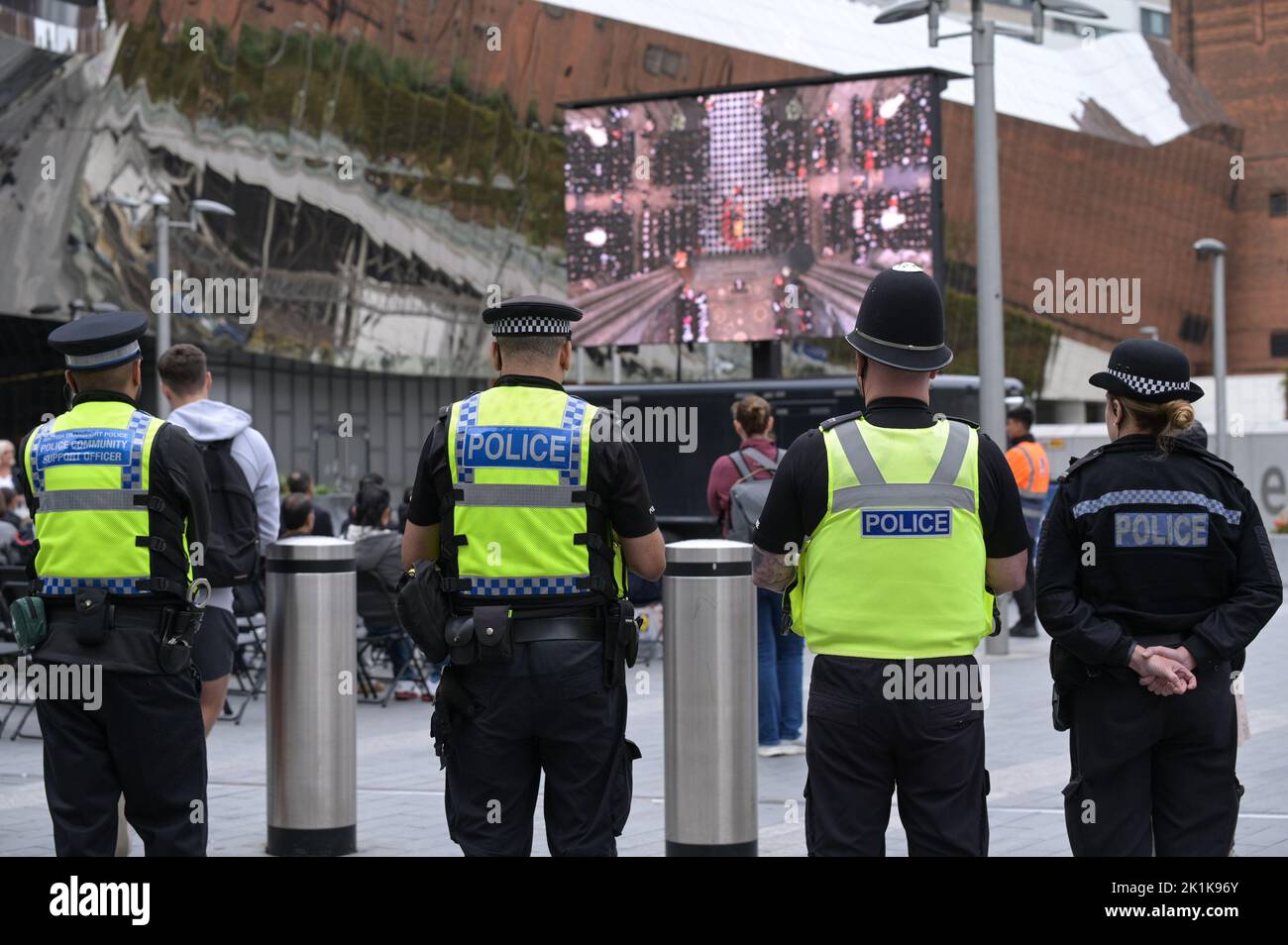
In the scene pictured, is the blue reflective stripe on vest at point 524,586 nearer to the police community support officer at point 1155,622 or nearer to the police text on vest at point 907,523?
the police text on vest at point 907,523

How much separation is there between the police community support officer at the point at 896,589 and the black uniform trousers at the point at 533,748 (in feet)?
1.97

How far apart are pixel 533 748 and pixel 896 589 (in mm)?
1117

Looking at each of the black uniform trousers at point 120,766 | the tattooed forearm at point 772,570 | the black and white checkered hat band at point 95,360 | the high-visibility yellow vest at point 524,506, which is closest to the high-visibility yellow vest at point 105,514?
the black and white checkered hat band at point 95,360

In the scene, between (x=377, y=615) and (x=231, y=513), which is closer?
(x=231, y=513)

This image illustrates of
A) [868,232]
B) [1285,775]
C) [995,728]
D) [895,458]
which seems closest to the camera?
[895,458]

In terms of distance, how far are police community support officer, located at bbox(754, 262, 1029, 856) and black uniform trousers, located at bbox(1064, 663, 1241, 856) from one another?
0.36 m

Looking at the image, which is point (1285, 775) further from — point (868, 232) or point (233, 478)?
point (868, 232)

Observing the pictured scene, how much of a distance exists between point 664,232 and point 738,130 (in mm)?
1713

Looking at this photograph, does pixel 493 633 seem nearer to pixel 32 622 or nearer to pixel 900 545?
pixel 900 545

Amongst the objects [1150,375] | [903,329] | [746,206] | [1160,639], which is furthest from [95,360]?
[746,206]

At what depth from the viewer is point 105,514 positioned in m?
5.48

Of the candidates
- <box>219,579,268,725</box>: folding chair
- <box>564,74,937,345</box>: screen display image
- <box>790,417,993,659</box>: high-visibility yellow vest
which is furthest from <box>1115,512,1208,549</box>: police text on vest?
<box>564,74,937,345</box>: screen display image
